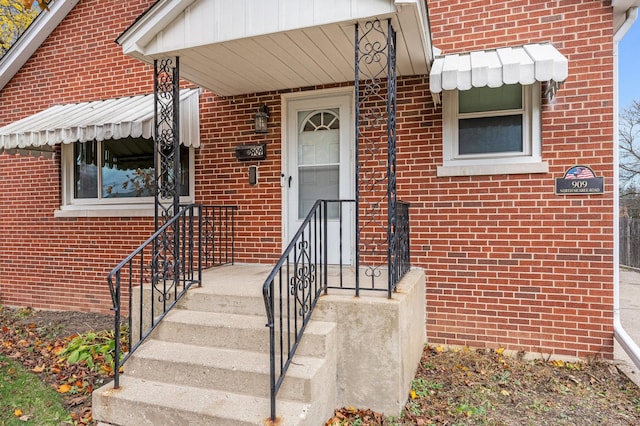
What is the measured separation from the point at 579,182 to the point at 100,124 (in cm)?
532

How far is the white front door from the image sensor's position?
5.04 metres

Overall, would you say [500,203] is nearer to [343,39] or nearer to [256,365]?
[343,39]

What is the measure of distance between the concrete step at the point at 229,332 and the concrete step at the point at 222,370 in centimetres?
6

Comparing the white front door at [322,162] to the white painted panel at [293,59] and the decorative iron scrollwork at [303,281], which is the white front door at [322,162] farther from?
the decorative iron scrollwork at [303,281]

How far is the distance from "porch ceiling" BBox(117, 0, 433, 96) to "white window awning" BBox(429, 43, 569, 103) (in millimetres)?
356

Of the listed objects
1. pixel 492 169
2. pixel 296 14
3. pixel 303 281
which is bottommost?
pixel 303 281

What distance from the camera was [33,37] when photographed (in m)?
6.55

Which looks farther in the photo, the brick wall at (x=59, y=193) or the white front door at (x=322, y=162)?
the brick wall at (x=59, y=193)

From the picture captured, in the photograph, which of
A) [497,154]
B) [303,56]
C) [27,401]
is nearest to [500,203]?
[497,154]

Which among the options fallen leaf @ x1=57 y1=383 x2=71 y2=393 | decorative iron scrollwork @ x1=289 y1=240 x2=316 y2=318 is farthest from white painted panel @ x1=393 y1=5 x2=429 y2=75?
fallen leaf @ x1=57 y1=383 x2=71 y2=393

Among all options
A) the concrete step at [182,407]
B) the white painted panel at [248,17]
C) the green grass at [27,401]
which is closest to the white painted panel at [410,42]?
the white painted panel at [248,17]

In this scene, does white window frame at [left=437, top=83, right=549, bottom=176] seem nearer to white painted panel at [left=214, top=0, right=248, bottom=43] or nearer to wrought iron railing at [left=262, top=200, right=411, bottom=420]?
wrought iron railing at [left=262, top=200, right=411, bottom=420]

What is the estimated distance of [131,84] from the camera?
6.16 m

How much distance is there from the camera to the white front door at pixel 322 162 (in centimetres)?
504
